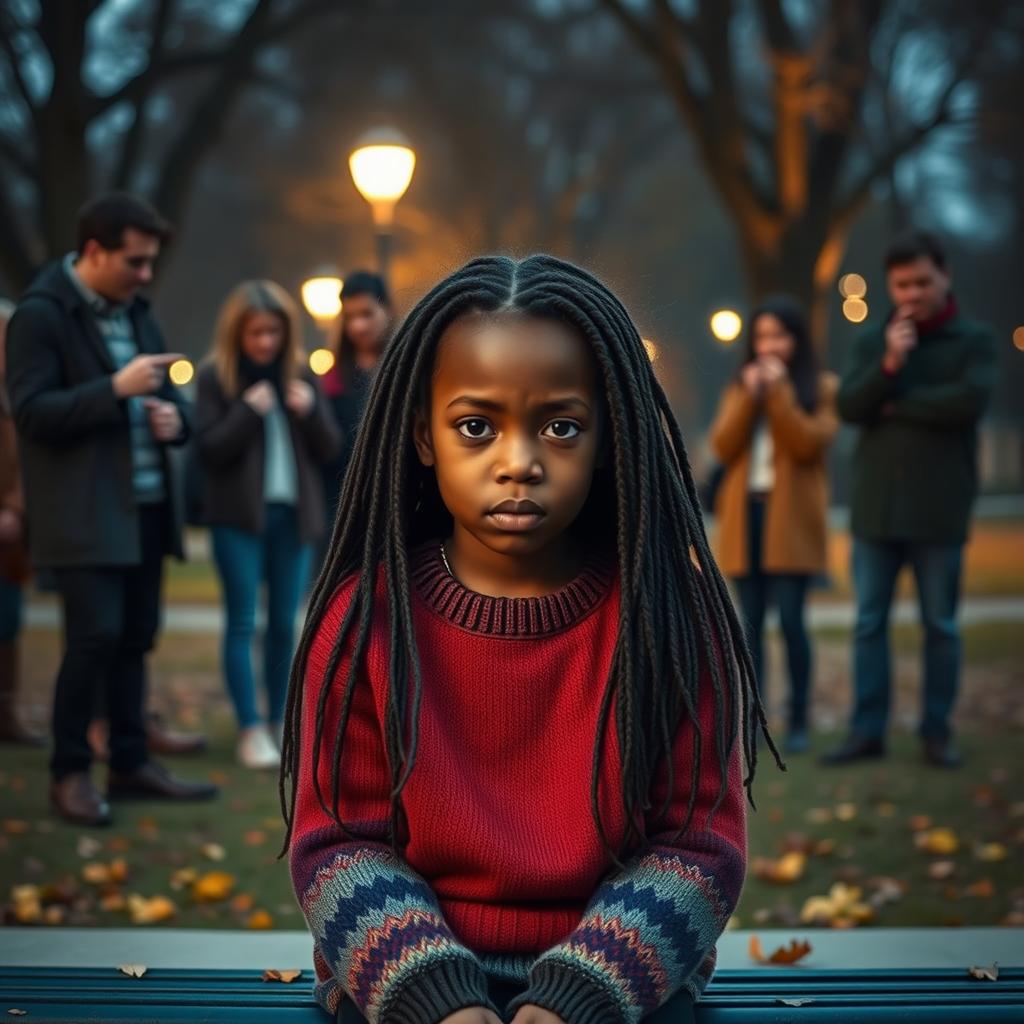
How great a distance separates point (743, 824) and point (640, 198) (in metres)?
40.0

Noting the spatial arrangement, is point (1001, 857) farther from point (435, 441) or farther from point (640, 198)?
point (640, 198)

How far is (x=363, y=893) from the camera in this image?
7.48 feet

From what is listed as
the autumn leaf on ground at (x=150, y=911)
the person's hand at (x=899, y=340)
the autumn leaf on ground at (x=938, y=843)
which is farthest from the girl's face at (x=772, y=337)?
the autumn leaf on ground at (x=150, y=911)

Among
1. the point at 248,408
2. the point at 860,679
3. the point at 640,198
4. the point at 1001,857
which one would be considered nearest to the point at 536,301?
the point at 1001,857

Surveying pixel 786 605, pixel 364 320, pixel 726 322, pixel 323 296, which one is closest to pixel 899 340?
pixel 786 605

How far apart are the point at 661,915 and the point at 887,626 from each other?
528cm

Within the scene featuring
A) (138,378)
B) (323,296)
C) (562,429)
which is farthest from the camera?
(323,296)

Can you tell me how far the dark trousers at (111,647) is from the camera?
229 inches

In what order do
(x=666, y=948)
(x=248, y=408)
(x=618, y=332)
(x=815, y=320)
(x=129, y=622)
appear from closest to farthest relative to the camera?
1. (x=666, y=948)
2. (x=618, y=332)
3. (x=129, y=622)
4. (x=248, y=408)
5. (x=815, y=320)

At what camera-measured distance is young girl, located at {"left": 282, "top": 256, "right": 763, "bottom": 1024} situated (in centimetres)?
231

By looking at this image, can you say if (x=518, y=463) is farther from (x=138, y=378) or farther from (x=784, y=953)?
(x=138, y=378)

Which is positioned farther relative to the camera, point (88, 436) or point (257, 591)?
point (257, 591)

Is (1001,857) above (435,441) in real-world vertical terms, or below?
below

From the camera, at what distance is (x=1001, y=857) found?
5.67 meters
